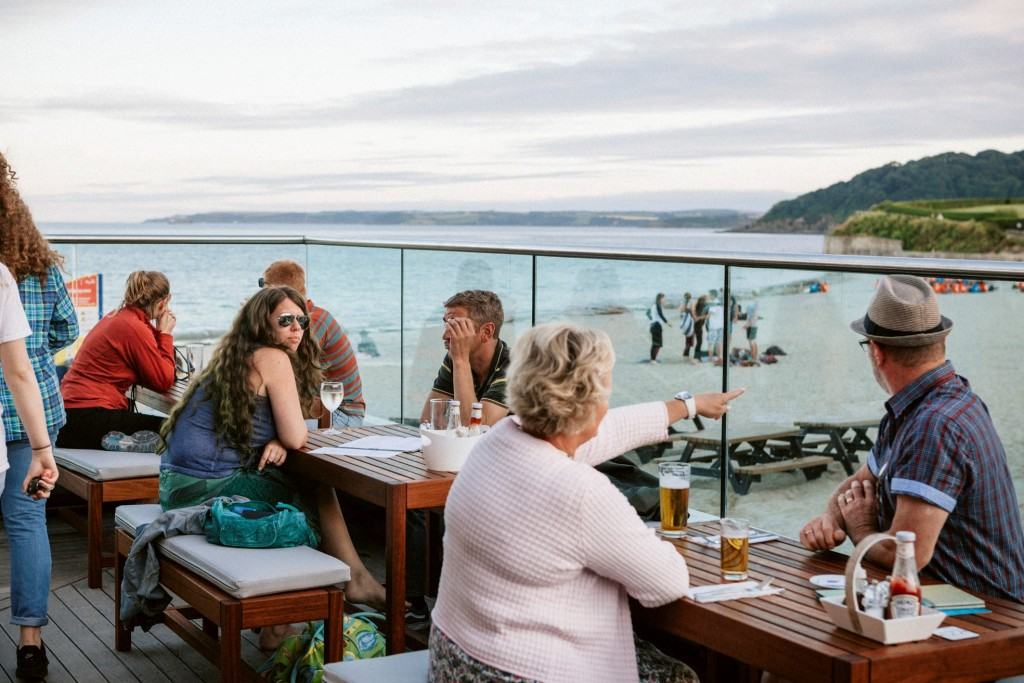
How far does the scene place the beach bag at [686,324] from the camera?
6035 millimetres

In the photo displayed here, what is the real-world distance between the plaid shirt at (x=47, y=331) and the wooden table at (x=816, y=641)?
7.07 feet

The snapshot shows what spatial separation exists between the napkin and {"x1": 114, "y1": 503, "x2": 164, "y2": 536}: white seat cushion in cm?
229

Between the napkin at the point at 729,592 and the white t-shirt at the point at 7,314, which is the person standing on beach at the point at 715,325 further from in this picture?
the white t-shirt at the point at 7,314

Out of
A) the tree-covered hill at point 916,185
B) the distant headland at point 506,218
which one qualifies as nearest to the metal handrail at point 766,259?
the distant headland at point 506,218

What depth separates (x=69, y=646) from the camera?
4.12 meters

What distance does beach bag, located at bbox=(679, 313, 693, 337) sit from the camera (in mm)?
6035

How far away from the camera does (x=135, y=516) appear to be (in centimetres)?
402

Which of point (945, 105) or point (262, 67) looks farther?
point (945, 105)

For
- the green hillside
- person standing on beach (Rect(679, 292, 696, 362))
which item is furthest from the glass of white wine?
the green hillside

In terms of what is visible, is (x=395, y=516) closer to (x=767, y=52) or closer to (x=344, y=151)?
(x=344, y=151)

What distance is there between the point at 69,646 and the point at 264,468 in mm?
940

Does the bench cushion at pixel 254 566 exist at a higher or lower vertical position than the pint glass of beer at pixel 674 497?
lower

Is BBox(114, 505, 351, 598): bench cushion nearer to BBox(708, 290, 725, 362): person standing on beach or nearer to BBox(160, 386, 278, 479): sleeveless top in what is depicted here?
BBox(160, 386, 278, 479): sleeveless top

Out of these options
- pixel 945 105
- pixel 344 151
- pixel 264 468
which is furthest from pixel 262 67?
pixel 264 468
